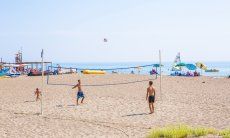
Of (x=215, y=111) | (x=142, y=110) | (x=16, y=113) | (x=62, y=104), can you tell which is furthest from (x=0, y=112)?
(x=215, y=111)

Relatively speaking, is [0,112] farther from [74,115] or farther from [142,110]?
[142,110]

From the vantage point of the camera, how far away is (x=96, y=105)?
16719 mm

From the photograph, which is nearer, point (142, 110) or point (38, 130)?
point (38, 130)

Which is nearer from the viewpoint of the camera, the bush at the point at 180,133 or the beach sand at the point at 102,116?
the bush at the point at 180,133

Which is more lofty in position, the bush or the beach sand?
the bush

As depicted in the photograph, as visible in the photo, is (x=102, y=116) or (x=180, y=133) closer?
(x=180, y=133)

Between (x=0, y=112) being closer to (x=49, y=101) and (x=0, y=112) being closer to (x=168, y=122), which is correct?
(x=49, y=101)

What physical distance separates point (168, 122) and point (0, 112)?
21.6ft

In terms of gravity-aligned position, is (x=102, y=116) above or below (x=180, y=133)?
below

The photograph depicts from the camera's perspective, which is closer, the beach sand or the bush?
the bush

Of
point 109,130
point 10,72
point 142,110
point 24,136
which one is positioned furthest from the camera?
point 10,72

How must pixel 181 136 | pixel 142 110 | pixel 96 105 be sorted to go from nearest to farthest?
pixel 181 136
pixel 142 110
pixel 96 105

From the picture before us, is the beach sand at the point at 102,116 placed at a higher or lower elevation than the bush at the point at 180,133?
lower

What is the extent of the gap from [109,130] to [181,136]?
2.98 m
